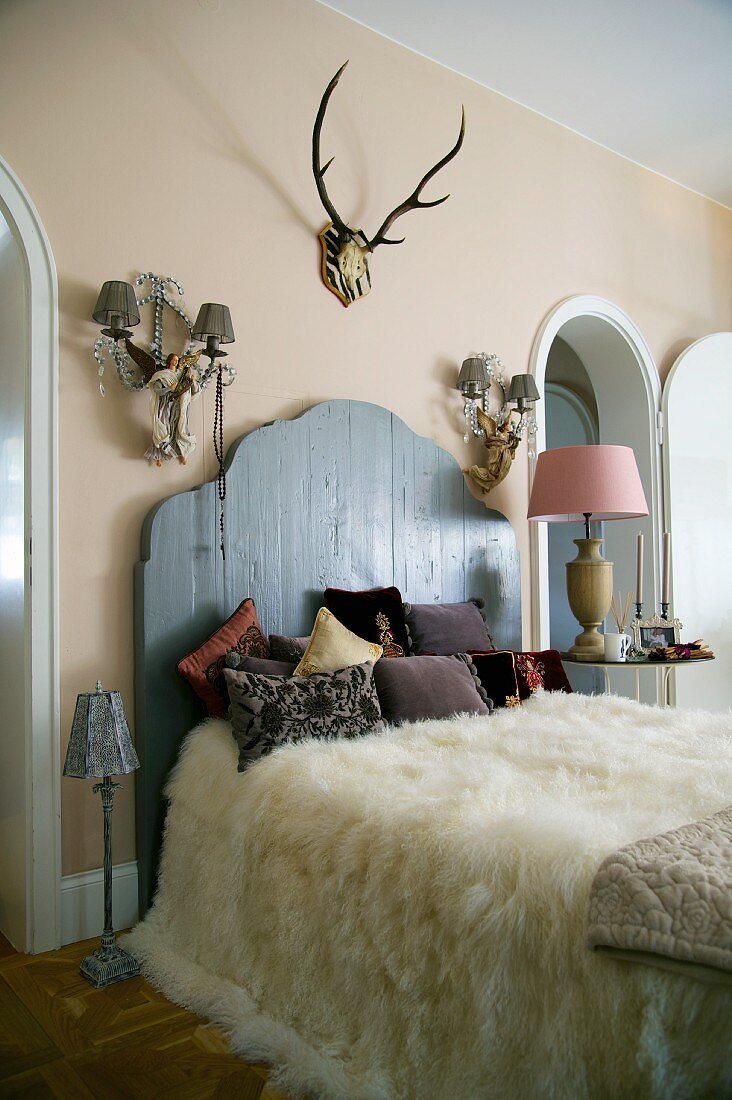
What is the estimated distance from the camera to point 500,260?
3484mm

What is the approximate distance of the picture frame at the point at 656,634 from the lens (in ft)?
10.8

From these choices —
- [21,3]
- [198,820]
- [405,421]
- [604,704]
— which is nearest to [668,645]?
[604,704]

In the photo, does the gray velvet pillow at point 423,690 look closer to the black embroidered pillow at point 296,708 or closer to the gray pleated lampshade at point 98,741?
the black embroidered pillow at point 296,708

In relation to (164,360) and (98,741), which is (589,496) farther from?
(98,741)

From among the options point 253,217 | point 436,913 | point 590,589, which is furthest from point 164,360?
point 590,589

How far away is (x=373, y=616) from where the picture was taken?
2639 mm

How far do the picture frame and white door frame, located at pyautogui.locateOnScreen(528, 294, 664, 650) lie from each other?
0.38m

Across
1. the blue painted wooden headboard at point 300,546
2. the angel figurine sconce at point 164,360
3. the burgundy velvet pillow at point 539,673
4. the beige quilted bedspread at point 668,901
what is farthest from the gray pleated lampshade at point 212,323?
the beige quilted bedspread at point 668,901

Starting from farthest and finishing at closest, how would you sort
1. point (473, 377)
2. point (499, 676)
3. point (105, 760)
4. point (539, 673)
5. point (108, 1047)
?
1. point (473, 377)
2. point (539, 673)
3. point (499, 676)
4. point (105, 760)
5. point (108, 1047)

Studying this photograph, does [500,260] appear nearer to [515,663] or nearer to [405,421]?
[405,421]

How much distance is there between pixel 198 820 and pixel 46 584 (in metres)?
0.74

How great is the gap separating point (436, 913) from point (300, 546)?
1.49m

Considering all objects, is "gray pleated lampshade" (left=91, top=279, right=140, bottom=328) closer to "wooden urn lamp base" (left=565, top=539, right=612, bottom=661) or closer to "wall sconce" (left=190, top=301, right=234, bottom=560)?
"wall sconce" (left=190, top=301, right=234, bottom=560)

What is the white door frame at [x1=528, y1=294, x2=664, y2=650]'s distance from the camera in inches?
138
